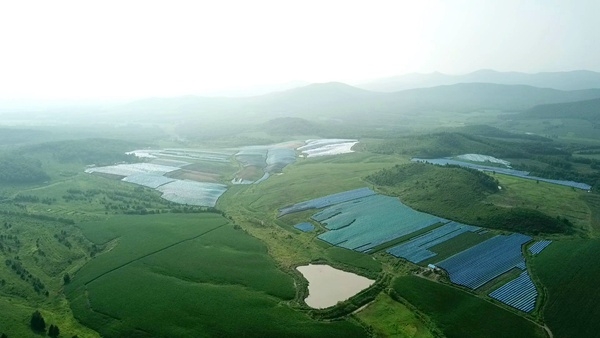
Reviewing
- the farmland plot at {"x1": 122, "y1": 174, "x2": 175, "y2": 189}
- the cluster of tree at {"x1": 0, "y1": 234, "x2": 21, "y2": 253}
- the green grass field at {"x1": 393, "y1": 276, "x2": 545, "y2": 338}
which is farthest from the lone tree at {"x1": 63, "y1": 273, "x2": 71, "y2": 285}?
the farmland plot at {"x1": 122, "y1": 174, "x2": 175, "y2": 189}

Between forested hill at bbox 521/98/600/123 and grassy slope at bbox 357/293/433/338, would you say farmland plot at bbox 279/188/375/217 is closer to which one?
grassy slope at bbox 357/293/433/338

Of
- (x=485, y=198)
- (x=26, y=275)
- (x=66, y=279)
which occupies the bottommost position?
(x=485, y=198)

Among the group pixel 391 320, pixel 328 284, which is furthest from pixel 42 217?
pixel 391 320

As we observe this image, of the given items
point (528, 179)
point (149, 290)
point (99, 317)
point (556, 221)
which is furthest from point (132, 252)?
point (528, 179)

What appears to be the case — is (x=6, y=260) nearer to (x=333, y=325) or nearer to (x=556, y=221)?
(x=333, y=325)

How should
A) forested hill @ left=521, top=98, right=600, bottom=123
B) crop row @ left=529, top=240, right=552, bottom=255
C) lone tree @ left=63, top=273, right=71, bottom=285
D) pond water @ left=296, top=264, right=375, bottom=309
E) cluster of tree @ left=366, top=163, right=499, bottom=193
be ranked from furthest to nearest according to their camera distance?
1. forested hill @ left=521, top=98, right=600, bottom=123
2. cluster of tree @ left=366, top=163, right=499, bottom=193
3. crop row @ left=529, top=240, right=552, bottom=255
4. lone tree @ left=63, top=273, right=71, bottom=285
5. pond water @ left=296, top=264, right=375, bottom=309

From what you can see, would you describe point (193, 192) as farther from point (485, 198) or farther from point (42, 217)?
point (485, 198)
